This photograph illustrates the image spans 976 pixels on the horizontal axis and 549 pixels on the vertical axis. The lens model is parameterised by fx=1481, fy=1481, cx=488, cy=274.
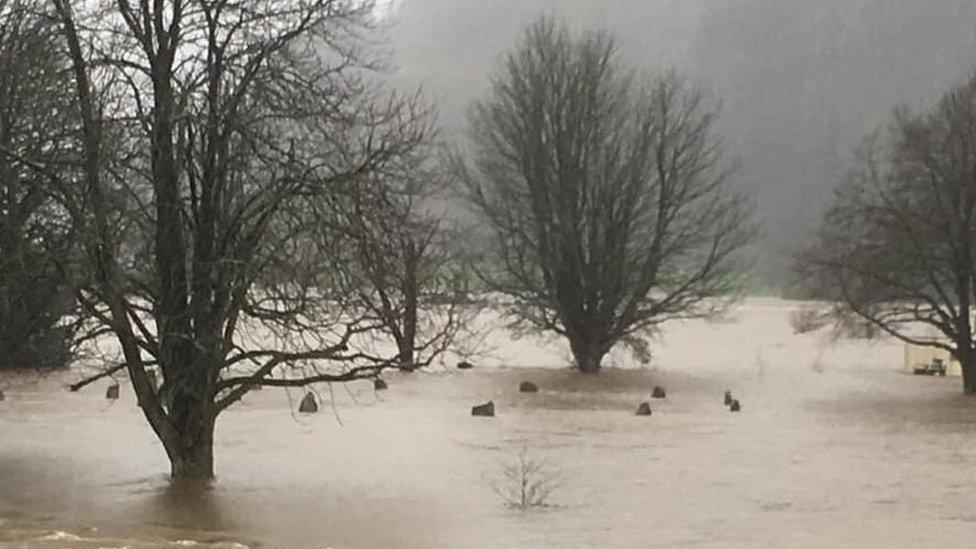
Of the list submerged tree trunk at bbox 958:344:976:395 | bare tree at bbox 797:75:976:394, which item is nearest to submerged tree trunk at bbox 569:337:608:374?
bare tree at bbox 797:75:976:394

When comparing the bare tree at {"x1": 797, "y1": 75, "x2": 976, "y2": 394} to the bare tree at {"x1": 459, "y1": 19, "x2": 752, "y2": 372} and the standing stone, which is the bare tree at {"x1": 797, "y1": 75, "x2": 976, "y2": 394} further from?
the standing stone

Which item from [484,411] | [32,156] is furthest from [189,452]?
[484,411]

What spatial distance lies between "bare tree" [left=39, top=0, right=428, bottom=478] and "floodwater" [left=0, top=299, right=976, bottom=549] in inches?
75.7

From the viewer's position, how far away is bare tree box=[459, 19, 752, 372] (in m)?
60.1

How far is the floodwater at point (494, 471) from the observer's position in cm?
1827

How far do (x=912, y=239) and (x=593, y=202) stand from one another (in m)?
15.2

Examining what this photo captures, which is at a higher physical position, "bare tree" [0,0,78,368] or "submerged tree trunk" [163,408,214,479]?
"bare tree" [0,0,78,368]

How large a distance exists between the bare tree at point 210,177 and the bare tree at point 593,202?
122 feet

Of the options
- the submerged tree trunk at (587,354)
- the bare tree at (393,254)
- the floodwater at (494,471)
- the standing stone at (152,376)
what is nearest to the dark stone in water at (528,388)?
the floodwater at (494,471)

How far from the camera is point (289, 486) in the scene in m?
22.5

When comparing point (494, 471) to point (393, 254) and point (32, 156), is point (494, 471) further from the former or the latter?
point (32, 156)

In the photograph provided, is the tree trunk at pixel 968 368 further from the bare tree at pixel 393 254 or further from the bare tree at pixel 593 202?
the bare tree at pixel 393 254

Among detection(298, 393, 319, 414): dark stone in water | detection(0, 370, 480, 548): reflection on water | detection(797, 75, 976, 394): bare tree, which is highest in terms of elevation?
detection(797, 75, 976, 394): bare tree

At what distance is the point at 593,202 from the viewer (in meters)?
62.0
